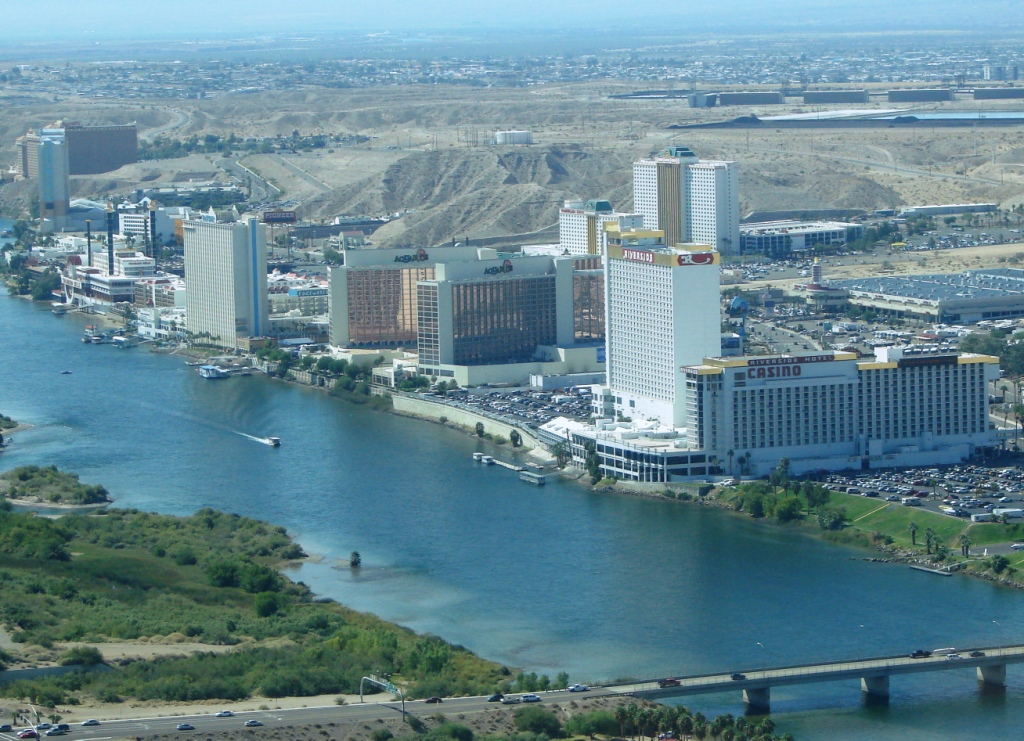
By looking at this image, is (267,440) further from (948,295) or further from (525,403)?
(948,295)

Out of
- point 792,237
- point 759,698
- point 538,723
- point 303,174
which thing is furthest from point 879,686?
point 303,174

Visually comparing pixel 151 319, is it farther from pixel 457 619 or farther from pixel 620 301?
pixel 457 619

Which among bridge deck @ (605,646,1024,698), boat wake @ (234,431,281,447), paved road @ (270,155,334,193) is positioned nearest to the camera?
bridge deck @ (605,646,1024,698)

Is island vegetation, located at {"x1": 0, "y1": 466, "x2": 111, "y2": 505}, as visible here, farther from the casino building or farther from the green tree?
the green tree

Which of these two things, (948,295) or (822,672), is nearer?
(822,672)

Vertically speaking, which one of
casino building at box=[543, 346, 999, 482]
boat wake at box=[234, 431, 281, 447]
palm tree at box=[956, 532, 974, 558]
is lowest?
palm tree at box=[956, 532, 974, 558]

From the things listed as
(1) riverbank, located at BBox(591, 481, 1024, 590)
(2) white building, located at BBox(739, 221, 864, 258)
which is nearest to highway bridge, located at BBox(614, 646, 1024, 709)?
(1) riverbank, located at BBox(591, 481, 1024, 590)

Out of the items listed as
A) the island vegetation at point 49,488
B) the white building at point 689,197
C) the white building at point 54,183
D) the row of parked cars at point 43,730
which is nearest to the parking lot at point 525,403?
the island vegetation at point 49,488
